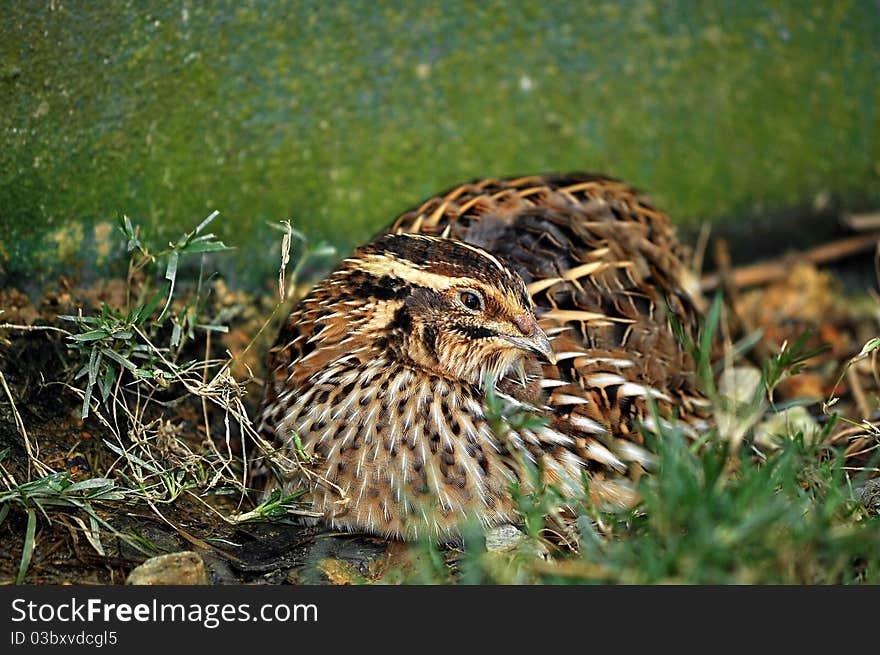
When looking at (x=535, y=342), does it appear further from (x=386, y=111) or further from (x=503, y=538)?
(x=386, y=111)

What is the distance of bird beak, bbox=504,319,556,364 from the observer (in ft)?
12.3

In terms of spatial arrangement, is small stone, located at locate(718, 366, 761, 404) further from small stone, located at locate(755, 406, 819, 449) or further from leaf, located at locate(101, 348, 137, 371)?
leaf, located at locate(101, 348, 137, 371)

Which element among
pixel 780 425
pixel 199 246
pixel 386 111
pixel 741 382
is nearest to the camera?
pixel 199 246

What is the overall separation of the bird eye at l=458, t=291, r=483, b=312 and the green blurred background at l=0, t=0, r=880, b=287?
161 cm

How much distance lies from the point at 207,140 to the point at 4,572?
83.5 inches

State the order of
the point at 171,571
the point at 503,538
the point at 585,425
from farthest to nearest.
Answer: the point at 585,425, the point at 503,538, the point at 171,571

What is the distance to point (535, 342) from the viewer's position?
3740 mm

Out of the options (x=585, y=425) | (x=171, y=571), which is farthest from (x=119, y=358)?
(x=585, y=425)

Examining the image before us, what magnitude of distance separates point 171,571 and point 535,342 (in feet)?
4.43

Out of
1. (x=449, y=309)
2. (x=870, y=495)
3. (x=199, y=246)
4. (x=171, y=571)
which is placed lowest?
(x=870, y=495)

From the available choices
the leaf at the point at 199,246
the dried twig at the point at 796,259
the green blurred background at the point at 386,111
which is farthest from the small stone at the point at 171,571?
the dried twig at the point at 796,259

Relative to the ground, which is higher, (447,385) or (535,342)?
(535,342)

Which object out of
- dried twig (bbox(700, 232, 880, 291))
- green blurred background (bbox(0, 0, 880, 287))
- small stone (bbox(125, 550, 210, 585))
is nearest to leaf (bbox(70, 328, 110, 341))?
green blurred background (bbox(0, 0, 880, 287))

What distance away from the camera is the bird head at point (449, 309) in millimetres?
3711
